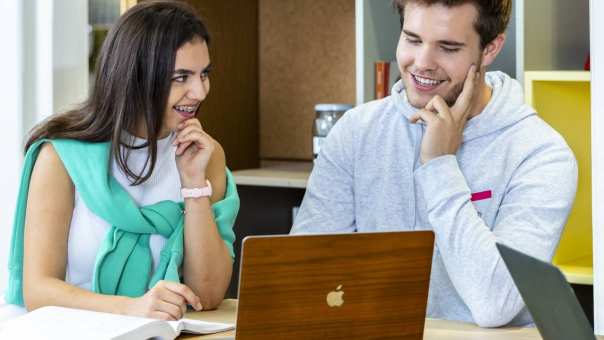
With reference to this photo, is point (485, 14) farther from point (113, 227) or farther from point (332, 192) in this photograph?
point (113, 227)

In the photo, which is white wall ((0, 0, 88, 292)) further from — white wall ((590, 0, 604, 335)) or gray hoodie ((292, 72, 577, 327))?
white wall ((590, 0, 604, 335))

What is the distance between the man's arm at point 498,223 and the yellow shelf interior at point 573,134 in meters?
0.74

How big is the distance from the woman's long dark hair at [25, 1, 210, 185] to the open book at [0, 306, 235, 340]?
474 millimetres

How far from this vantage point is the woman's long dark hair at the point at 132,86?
201cm

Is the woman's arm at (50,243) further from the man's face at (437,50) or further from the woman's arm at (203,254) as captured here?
the man's face at (437,50)

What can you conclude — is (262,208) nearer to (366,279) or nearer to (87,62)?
(87,62)

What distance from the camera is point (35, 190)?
1958 millimetres

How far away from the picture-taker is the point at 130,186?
2.05 m

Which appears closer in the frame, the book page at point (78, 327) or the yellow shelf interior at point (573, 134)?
the book page at point (78, 327)

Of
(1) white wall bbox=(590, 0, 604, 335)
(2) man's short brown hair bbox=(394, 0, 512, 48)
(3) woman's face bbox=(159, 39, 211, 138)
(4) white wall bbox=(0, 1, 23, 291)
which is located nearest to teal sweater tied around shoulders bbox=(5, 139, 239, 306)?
(3) woman's face bbox=(159, 39, 211, 138)

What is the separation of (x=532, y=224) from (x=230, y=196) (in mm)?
631

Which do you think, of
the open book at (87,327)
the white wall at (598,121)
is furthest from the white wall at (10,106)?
the white wall at (598,121)

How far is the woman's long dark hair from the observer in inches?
79.2

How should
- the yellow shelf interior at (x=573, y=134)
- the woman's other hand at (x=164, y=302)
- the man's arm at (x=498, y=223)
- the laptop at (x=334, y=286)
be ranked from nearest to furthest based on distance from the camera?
the laptop at (x=334, y=286) < the woman's other hand at (x=164, y=302) < the man's arm at (x=498, y=223) < the yellow shelf interior at (x=573, y=134)
